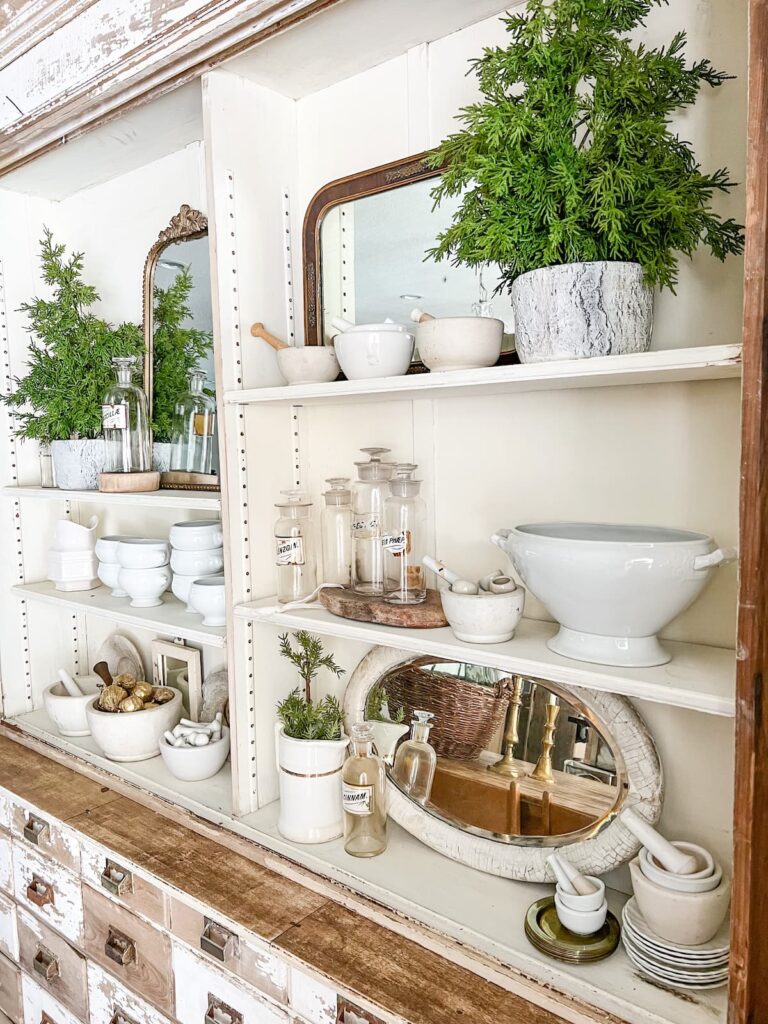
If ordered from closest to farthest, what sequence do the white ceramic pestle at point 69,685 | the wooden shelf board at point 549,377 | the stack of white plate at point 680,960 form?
the wooden shelf board at point 549,377 → the stack of white plate at point 680,960 → the white ceramic pestle at point 69,685

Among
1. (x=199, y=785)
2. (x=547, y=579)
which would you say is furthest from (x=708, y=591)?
(x=199, y=785)

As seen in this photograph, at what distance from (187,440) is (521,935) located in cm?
125

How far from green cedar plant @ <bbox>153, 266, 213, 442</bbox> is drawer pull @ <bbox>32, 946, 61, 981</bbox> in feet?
3.88

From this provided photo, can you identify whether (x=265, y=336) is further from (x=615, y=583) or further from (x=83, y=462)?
(x=615, y=583)

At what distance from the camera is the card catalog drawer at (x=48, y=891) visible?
5.23 feet

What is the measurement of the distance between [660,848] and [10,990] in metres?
1.64

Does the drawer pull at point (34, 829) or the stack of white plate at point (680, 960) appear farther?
the drawer pull at point (34, 829)

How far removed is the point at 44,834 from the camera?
5.40 feet

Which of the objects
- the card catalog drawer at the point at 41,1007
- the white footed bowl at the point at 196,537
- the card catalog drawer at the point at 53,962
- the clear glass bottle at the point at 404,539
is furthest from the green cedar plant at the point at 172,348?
the card catalog drawer at the point at 41,1007

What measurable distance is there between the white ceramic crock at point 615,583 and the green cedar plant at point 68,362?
3.99 ft

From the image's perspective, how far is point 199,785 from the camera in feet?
5.30

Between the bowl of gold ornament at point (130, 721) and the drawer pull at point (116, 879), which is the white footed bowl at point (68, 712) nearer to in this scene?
the bowl of gold ornament at point (130, 721)

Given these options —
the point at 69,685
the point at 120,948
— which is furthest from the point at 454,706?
the point at 69,685

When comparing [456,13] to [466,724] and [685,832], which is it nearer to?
[466,724]
